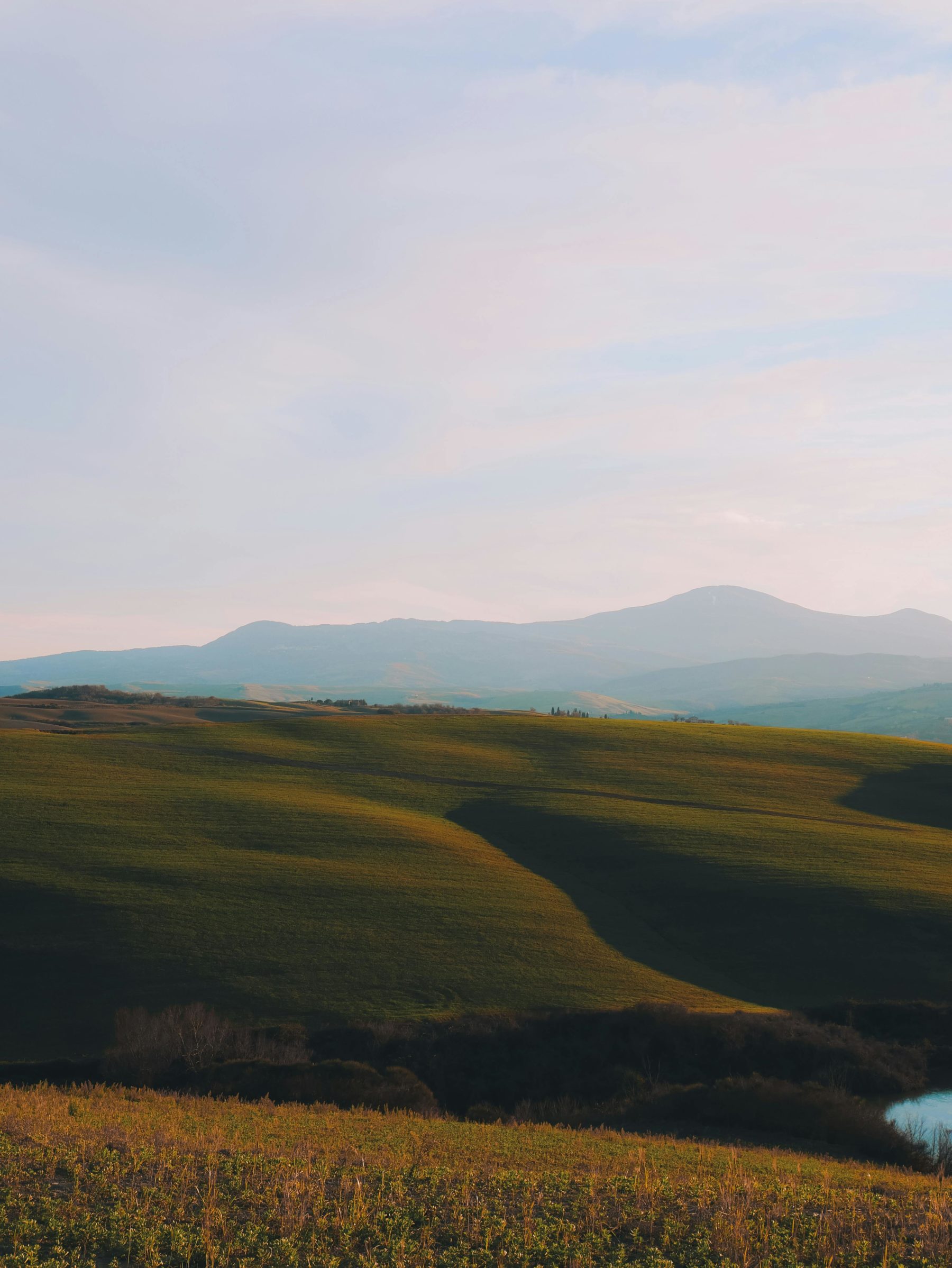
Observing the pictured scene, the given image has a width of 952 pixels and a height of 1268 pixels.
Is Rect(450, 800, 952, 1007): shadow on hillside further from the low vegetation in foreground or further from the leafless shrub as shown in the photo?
the low vegetation in foreground

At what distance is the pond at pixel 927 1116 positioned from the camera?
3011 cm

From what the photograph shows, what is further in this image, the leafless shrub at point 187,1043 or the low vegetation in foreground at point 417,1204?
the leafless shrub at point 187,1043

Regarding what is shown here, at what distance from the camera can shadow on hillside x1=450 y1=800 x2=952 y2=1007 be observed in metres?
43.9

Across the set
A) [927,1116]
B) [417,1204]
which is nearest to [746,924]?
[927,1116]

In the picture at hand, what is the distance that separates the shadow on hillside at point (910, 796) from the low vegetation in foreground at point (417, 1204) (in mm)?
58459

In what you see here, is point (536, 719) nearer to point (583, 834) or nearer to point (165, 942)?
point (583, 834)

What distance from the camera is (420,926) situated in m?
46.0

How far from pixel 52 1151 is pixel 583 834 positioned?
4930cm

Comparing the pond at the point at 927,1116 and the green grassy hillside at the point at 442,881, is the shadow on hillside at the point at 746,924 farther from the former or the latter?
the pond at the point at 927,1116

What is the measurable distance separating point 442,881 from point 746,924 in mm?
18766

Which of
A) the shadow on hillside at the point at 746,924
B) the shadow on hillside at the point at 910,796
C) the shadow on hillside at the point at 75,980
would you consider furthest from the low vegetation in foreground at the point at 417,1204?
the shadow on hillside at the point at 910,796

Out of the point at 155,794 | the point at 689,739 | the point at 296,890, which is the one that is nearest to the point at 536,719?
the point at 689,739

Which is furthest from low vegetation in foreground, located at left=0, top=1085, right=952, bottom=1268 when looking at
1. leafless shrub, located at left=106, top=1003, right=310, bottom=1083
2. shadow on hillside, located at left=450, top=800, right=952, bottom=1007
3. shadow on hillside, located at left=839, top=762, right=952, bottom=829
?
shadow on hillside, located at left=839, top=762, right=952, bottom=829

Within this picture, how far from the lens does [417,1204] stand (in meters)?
16.0
